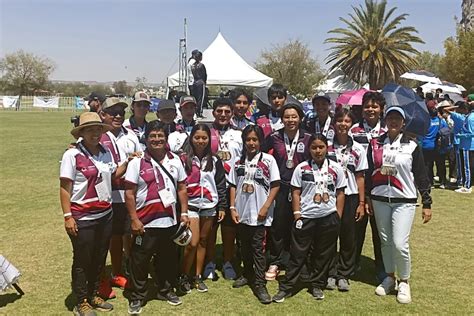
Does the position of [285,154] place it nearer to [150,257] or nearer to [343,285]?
[343,285]

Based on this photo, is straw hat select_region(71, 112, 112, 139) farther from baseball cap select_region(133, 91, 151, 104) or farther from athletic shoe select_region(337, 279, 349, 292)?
athletic shoe select_region(337, 279, 349, 292)

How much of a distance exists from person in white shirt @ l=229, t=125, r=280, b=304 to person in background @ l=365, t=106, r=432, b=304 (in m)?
1.07

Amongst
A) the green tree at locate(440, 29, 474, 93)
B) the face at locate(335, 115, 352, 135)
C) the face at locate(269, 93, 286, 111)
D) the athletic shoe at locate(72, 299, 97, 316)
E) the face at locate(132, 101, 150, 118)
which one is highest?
the green tree at locate(440, 29, 474, 93)

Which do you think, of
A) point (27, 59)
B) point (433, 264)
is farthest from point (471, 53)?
point (27, 59)

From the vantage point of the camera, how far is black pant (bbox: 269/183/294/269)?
4.66 m

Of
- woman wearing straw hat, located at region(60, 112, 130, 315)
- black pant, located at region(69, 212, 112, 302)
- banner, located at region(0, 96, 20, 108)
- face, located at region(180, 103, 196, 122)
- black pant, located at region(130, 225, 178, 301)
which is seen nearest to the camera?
woman wearing straw hat, located at region(60, 112, 130, 315)

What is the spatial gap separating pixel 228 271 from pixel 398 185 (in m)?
2.16

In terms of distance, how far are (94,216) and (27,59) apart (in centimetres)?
7882

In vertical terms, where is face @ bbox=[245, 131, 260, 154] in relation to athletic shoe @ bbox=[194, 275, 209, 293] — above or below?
→ above

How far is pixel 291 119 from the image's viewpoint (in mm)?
4496

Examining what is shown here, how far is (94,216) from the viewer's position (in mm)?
3891

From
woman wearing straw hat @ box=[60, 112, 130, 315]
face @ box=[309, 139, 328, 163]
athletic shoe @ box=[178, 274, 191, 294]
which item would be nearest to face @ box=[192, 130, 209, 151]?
woman wearing straw hat @ box=[60, 112, 130, 315]

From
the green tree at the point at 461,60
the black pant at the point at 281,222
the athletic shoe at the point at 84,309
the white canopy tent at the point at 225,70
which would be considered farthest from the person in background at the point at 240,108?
the green tree at the point at 461,60

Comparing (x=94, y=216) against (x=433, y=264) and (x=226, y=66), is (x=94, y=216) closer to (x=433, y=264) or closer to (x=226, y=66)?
(x=433, y=264)
